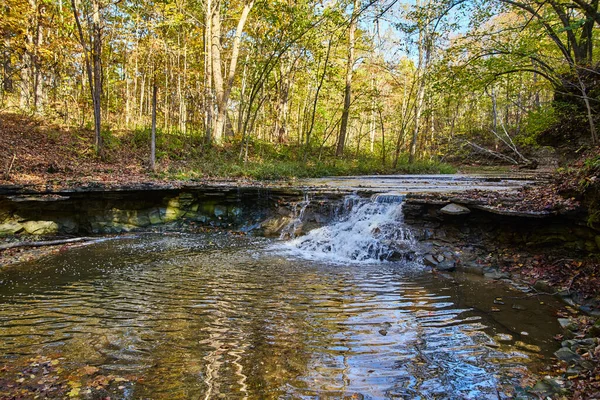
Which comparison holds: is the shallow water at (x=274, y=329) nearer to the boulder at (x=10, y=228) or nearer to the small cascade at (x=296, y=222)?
the small cascade at (x=296, y=222)

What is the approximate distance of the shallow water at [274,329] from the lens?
119 inches

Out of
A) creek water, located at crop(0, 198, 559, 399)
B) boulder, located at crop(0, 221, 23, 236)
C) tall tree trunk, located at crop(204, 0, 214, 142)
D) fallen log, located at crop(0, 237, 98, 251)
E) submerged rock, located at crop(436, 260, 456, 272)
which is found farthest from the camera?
tall tree trunk, located at crop(204, 0, 214, 142)

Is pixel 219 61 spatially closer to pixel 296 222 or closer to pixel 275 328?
pixel 296 222

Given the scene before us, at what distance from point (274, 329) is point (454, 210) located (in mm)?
5146

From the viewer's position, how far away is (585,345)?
3479 mm

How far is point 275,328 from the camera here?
13.3 feet

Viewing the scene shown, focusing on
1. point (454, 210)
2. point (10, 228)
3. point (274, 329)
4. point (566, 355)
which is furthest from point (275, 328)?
point (10, 228)

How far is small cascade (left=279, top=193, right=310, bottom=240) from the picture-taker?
9773mm

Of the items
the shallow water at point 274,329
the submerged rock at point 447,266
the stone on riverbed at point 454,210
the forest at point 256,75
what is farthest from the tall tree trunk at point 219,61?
the submerged rock at point 447,266

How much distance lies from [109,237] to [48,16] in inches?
553

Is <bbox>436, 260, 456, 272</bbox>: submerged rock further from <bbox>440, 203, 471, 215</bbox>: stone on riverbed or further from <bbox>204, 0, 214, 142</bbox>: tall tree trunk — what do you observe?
<bbox>204, 0, 214, 142</bbox>: tall tree trunk

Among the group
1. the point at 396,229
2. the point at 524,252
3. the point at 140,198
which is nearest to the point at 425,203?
the point at 396,229

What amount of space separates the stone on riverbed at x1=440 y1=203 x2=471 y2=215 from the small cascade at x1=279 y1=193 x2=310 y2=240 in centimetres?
403

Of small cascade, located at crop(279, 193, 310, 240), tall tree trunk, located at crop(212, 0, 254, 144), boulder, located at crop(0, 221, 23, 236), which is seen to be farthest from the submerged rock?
tall tree trunk, located at crop(212, 0, 254, 144)
